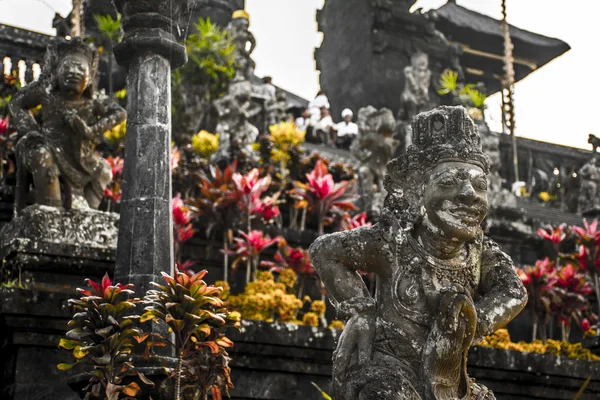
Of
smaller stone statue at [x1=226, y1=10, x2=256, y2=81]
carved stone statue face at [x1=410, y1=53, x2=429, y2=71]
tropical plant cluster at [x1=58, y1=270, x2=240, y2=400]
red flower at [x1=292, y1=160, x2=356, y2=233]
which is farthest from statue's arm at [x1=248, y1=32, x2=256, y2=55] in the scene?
tropical plant cluster at [x1=58, y1=270, x2=240, y2=400]

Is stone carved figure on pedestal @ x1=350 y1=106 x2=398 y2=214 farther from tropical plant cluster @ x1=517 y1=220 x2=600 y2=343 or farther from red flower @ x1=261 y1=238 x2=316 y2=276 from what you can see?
red flower @ x1=261 y1=238 x2=316 y2=276

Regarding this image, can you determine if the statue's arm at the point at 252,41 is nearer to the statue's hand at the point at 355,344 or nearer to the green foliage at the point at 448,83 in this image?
the green foliage at the point at 448,83

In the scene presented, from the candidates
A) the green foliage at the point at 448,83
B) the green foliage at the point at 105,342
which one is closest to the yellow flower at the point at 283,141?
the green foliage at the point at 105,342

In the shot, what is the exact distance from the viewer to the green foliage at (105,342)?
4824mm

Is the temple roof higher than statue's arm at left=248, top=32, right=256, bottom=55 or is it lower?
higher

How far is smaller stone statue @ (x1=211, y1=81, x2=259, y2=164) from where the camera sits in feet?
39.0

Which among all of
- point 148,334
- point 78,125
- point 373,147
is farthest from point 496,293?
point 373,147

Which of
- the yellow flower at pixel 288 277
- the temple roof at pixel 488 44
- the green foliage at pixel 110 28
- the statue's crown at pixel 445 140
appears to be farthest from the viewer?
the temple roof at pixel 488 44

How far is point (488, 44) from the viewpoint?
88.7ft

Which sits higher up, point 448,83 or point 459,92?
point 448,83

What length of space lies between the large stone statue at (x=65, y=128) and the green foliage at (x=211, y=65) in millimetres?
6918

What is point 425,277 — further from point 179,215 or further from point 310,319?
point 179,215

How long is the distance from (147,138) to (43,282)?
1460mm

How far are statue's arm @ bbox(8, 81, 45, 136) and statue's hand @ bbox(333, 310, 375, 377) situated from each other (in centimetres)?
452
